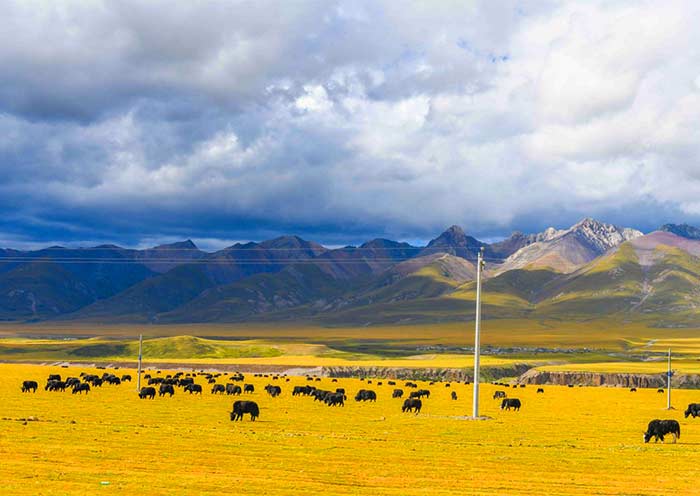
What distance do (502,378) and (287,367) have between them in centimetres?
4709

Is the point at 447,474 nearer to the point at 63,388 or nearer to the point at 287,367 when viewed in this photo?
the point at 63,388

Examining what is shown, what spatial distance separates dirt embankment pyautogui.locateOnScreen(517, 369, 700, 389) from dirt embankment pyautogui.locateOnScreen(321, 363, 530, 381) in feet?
37.2

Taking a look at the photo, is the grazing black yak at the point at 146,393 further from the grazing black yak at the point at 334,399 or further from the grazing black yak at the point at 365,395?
the grazing black yak at the point at 365,395

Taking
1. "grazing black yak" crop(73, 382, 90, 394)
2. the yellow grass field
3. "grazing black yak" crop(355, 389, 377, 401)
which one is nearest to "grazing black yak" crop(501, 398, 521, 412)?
the yellow grass field

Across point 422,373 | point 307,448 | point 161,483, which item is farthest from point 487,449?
point 422,373

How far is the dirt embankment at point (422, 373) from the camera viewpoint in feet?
530

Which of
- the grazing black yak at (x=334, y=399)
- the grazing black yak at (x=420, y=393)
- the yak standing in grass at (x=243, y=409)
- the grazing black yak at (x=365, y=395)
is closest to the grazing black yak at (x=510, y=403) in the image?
the grazing black yak at (x=420, y=393)

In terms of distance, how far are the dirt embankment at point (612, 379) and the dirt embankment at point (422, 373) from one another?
11331 millimetres

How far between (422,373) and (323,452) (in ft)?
420

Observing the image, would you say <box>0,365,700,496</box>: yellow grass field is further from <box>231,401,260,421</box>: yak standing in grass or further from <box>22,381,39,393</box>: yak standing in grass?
<box>22,381,39,393</box>: yak standing in grass

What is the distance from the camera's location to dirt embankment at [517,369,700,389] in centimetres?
14688

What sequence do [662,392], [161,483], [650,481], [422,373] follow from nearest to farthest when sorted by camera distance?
1. [161,483]
2. [650,481]
3. [662,392]
4. [422,373]

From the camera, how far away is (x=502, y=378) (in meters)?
170

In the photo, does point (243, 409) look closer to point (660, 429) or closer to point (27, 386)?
point (660, 429)
